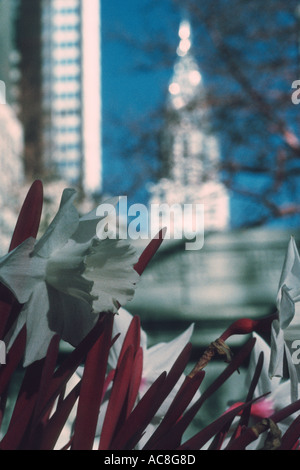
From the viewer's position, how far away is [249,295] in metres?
1.03

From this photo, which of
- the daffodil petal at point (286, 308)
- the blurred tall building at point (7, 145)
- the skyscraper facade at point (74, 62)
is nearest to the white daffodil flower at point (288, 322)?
the daffodil petal at point (286, 308)

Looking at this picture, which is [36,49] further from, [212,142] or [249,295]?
[249,295]

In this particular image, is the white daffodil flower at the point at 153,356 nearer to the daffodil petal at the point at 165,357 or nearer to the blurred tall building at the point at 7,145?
the daffodil petal at the point at 165,357

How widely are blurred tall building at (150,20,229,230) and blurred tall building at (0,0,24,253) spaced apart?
126 cm

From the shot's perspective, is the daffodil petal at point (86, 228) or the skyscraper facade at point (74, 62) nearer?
the daffodil petal at point (86, 228)

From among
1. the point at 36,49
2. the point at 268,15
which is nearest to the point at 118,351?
the point at 268,15

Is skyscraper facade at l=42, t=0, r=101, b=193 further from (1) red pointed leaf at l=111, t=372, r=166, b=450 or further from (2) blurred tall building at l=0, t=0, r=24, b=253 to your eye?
(1) red pointed leaf at l=111, t=372, r=166, b=450

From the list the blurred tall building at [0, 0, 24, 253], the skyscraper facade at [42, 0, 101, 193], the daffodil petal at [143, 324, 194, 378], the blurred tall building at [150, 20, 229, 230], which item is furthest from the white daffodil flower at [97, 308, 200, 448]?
the skyscraper facade at [42, 0, 101, 193]

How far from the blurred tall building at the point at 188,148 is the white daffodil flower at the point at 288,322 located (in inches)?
164

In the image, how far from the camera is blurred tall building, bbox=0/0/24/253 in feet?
9.29

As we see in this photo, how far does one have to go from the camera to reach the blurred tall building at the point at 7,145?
9.29 ft

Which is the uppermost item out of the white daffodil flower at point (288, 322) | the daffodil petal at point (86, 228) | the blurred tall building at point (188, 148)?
the blurred tall building at point (188, 148)

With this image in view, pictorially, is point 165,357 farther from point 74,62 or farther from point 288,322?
point 74,62
